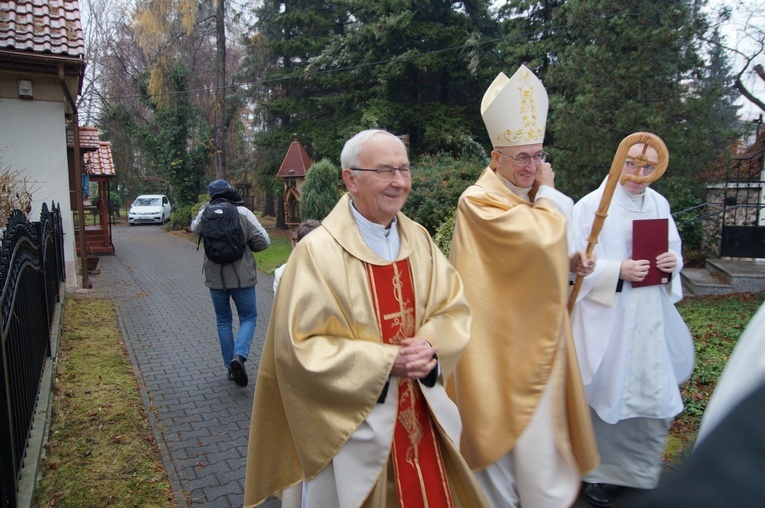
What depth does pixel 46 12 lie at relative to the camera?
35.4 feet

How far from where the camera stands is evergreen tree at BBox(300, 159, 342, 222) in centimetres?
1467

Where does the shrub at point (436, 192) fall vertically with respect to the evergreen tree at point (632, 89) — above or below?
below

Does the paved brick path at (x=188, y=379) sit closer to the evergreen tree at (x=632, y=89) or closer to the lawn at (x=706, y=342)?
the lawn at (x=706, y=342)

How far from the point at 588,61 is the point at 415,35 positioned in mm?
9111

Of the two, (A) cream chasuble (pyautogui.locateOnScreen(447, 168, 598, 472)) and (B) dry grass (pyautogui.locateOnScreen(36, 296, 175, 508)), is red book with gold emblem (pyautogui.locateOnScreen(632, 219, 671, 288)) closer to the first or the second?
(A) cream chasuble (pyautogui.locateOnScreen(447, 168, 598, 472))

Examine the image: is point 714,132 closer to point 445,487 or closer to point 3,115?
point 445,487

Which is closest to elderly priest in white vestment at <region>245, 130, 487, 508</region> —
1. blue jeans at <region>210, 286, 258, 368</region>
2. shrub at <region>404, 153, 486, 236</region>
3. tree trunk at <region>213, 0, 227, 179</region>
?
blue jeans at <region>210, 286, 258, 368</region>

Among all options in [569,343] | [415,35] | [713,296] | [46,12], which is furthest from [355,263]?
[415,35]

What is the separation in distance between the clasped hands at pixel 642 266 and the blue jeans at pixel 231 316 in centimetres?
360

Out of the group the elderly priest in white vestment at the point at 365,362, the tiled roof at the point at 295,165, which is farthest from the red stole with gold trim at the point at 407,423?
the tiled roof at the point at 295,165

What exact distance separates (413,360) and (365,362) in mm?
207

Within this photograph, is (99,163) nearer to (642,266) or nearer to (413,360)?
(642,266)

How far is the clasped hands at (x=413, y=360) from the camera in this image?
248 centimetres

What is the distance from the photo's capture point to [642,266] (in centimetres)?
365
